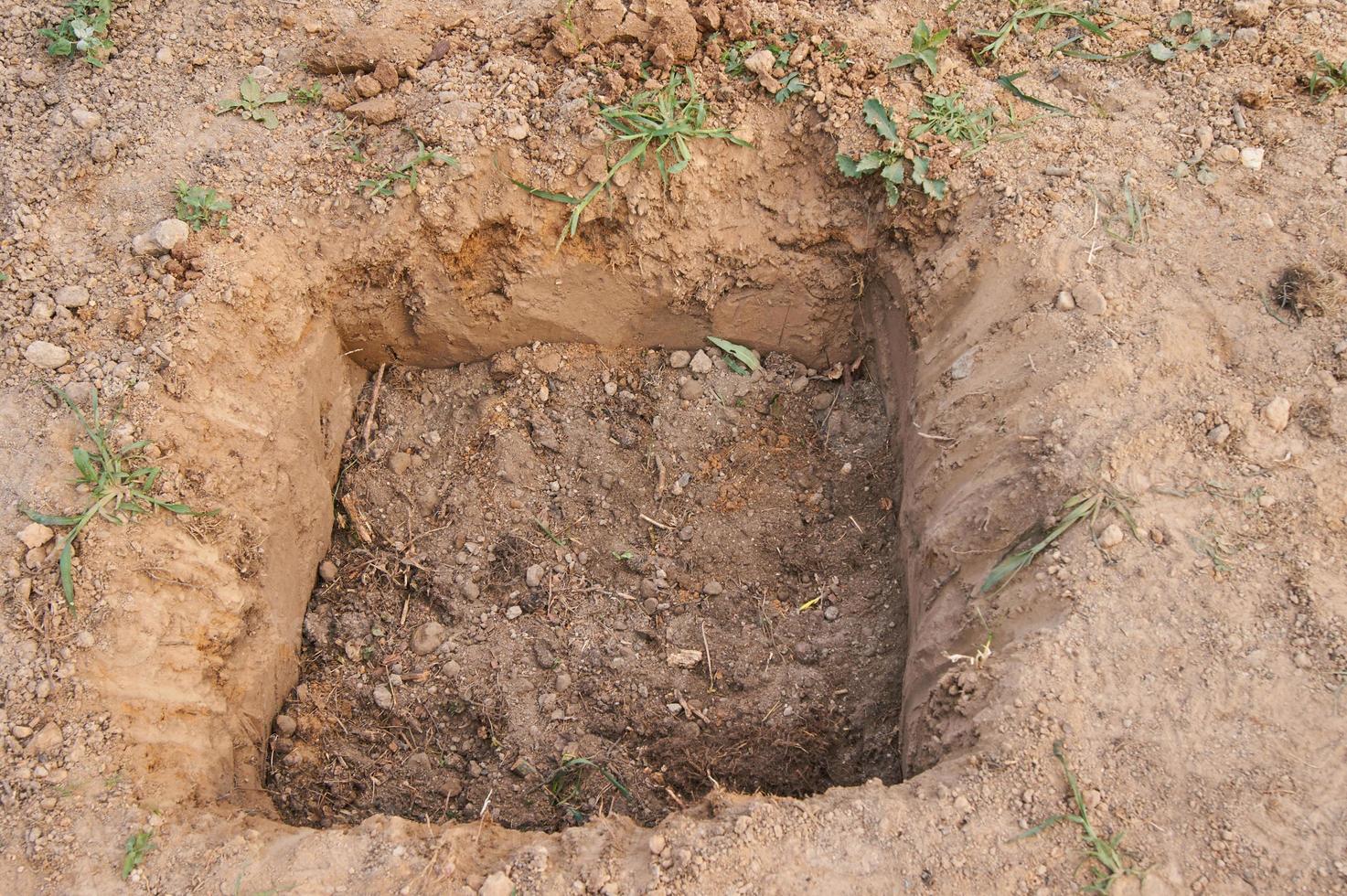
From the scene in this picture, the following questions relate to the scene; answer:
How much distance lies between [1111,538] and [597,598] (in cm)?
161

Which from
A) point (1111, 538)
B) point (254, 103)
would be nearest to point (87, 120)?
point (254, 103)

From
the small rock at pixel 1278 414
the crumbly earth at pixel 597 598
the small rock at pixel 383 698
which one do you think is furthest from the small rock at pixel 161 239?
the small rock at pixel 1278 414

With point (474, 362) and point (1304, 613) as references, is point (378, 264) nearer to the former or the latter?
point (474, 362)

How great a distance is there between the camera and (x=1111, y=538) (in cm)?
250

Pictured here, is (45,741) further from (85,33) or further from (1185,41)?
(1185,41)

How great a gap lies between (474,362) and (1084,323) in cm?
215

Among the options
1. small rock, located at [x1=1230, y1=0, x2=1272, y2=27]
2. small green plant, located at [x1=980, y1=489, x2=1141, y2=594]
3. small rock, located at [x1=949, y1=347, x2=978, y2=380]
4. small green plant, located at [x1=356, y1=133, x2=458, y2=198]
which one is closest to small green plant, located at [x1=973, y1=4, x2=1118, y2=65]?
small rock, located at [x1=1230, y1=0, x2=1272, y2=27]

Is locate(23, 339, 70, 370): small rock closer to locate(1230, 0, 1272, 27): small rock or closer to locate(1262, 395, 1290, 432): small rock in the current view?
locate(1262, 395, 1290, 432): small rock

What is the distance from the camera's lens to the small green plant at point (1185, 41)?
10.7ft

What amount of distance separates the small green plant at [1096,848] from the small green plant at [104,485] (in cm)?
244

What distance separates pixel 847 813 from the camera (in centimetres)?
234

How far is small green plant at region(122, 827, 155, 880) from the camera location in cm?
234

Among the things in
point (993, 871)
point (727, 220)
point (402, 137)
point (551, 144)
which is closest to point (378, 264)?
point (402, 137)

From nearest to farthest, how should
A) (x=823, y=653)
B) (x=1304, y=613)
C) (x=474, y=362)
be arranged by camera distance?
(x=1304, y=613) < (x=823, y=653) < (x=474, y=362)
